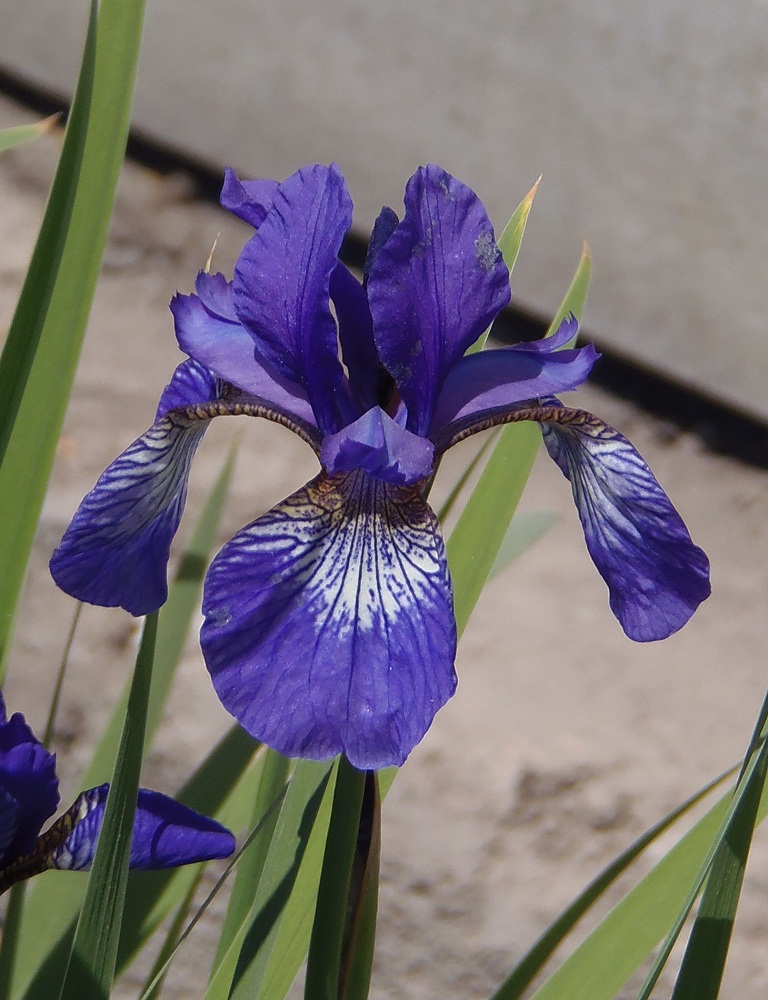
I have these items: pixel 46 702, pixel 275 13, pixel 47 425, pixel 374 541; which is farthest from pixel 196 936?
pixel 275 13

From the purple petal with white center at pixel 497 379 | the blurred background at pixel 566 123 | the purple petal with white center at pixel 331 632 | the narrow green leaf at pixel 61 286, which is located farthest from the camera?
the blurred background at pixel 566 123

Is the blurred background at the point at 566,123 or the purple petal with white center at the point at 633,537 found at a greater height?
the blurred background at the point at 566,123

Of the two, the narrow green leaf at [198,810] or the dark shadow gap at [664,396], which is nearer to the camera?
the narrow green leaf at [198,810]

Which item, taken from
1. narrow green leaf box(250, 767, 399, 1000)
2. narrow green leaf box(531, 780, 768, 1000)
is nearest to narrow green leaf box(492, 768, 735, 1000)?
narrow green leaf box(531, 780, 768, 1000)

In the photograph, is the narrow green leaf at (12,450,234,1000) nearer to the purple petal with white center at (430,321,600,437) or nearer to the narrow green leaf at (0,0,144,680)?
the narrow green leaf at (0,0,144,680)

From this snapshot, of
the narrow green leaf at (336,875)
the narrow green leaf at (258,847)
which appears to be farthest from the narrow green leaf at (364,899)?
the narrow green leaf at (258,847)

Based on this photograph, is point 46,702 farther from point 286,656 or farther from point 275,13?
point 275,13

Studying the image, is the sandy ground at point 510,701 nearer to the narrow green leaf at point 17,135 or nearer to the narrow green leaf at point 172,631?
the narrow green leaf at point 172,631

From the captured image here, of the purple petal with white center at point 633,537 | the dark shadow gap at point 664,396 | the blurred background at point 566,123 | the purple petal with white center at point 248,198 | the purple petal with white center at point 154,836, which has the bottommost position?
the purple petal with white center at point 154,836

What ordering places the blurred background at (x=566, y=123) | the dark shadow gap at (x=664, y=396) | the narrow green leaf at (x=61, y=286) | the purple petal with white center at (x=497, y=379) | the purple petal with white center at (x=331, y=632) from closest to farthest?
the purple petal with white center at (x=331, y=632) < the purple petal with white center at (x=497, y=379) < the narrow green leaf at (x=61, y=286) < the blurred background at (x=566, y=123) < the dark shadow gap at (x=664, y=396)
